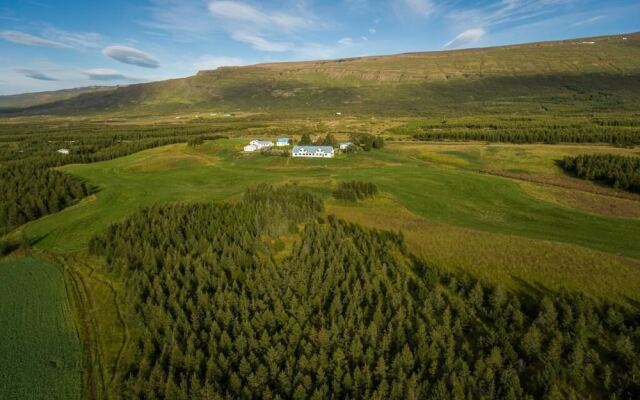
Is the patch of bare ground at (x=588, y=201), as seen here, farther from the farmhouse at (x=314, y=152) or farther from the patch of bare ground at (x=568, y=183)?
the farmhouse at (x=314, y=152)

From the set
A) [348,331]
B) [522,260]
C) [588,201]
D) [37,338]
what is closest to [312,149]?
[588,201]

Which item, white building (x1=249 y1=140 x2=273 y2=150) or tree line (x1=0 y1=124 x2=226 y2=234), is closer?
tree line (x1=0 y1=124 x2=226 y2=234)

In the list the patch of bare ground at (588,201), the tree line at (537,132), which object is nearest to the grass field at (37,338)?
the patch of bare ground at (588,201)

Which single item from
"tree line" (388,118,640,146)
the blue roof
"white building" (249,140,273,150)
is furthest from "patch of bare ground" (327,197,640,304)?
"tree line" (388,118,640,146)

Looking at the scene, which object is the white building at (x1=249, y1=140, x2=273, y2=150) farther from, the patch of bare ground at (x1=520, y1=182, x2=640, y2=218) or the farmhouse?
→ the patch of bare ground at (x1=520, y1=182, x2=640, y2=218)

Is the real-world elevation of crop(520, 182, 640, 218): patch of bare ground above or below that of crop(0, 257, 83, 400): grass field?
above

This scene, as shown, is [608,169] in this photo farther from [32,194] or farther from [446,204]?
[32,194]

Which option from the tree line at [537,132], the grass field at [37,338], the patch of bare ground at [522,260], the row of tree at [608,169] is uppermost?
the tree line at [537,132]

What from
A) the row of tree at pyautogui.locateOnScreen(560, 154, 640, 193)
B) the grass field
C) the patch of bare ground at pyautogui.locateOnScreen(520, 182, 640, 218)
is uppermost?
the row of tree at pyautogui.locateOnScreen(560, 154, 640, 193)

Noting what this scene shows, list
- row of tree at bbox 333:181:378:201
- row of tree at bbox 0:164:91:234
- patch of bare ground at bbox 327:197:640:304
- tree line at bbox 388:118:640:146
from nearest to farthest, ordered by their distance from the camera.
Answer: patch of bare ground at bbox 327:197:640:304 < row of tree at bbox 0:164:91:234 < row of tree at bbox 333:181:378:201 < tree line at bbox 388:118:640:146
